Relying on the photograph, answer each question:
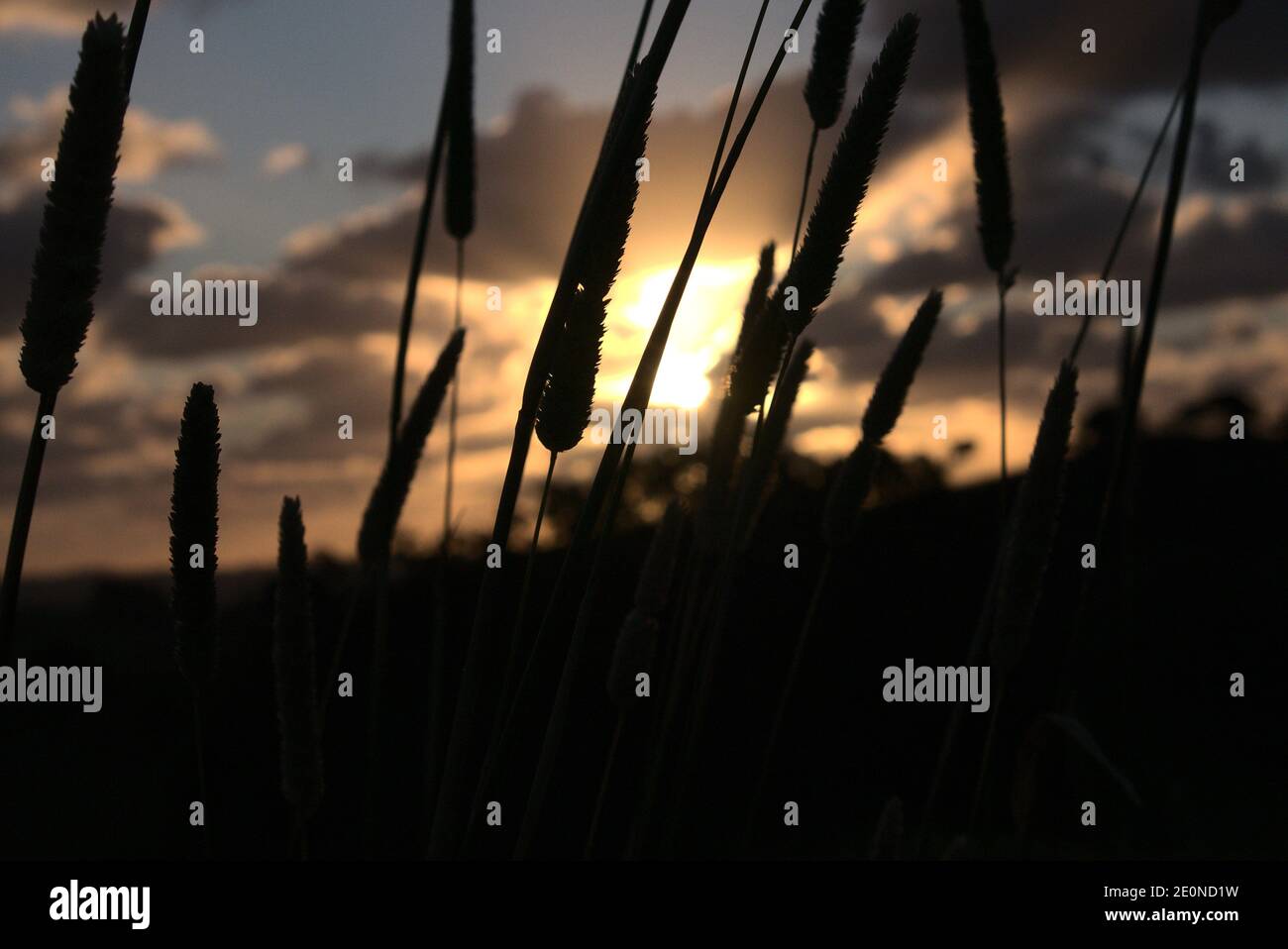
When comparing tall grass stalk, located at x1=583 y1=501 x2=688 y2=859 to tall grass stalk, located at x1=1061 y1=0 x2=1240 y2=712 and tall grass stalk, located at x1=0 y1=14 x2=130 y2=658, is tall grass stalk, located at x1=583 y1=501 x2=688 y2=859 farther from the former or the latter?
tall grass stalk, located at x1=0 y1=14 x2=130 y2=658

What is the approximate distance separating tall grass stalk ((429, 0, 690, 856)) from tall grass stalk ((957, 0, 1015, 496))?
0.91 meters

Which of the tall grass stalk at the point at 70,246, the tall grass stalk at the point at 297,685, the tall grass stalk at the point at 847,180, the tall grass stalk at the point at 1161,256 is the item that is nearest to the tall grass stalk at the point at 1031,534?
the tall grass stalk at the point at 1161,256

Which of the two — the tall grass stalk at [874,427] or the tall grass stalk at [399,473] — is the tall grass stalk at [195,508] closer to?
the tall grass stalk at [399,473]

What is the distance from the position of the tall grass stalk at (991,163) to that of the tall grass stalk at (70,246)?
1178 millimetres

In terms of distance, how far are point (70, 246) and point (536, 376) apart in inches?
12.8

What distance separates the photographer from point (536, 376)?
0.71 metres

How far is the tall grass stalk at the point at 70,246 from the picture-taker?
2.05 ft

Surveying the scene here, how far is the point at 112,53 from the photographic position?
0.63 m

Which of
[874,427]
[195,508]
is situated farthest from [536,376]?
[874,427]

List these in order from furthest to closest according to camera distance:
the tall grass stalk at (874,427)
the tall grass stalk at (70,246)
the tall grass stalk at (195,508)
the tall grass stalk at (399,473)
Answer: the tall grass stalk at (874,427) → the tall grass stalk at (399,473) → the tall grass stalk at (195,508) → the tall grass stalk at (70,246)

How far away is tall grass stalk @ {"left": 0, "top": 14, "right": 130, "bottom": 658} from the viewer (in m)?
0.62

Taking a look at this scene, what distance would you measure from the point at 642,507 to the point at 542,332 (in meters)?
11.5

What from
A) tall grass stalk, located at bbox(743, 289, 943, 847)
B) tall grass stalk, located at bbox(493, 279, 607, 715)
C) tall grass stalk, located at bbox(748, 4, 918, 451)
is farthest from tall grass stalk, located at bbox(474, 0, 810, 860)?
tall grass stalk, located at bbox(743, 289, 943, 847)
